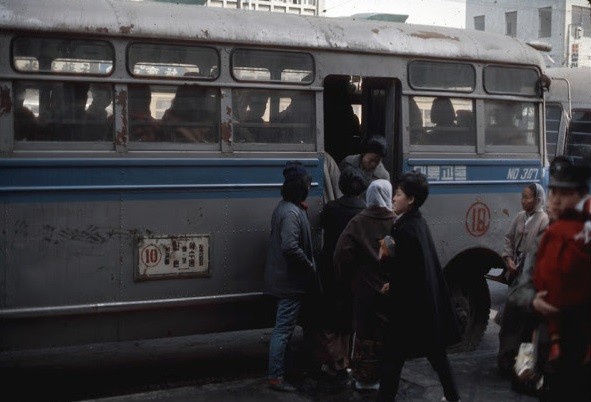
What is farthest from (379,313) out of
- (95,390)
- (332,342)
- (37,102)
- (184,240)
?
(37,102)

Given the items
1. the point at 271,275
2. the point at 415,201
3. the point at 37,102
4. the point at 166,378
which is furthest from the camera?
the point at 166,378

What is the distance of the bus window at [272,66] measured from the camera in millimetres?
7133

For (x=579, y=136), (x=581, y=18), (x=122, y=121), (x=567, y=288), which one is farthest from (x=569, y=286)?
(x=581, y=18)

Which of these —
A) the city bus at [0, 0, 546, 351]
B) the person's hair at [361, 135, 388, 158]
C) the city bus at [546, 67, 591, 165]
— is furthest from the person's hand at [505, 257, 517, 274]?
the city bus at [546, 67, 591, 165]

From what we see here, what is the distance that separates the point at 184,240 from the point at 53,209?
1049mm

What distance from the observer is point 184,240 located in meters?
6.93

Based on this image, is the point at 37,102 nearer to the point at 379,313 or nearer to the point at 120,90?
the point at 120,90

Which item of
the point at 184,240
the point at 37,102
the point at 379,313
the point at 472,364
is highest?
the point at 37,102

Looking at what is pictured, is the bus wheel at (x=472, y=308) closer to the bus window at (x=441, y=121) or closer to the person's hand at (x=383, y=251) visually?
the bus window at (x=441, y=121)

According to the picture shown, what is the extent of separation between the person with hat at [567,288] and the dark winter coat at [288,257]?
8.14 feet

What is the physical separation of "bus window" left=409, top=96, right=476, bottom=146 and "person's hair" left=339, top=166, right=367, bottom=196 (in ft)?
3.74

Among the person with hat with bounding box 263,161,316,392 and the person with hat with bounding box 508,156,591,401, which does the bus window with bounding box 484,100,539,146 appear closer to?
the person with hat with bounding box 263,161,316,392

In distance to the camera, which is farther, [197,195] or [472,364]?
[472,364]

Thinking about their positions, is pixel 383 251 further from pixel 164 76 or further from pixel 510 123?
pixel 510 123
